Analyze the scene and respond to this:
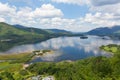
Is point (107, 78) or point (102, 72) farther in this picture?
point (102, 72)

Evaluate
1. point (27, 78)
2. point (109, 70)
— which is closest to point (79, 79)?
point (109, 70)

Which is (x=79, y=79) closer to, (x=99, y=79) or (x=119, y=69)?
(x=99, y=79)

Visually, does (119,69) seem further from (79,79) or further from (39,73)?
(39,73)

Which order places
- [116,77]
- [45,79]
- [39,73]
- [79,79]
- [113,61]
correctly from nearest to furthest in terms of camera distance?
[116,77] < [79,79] < [113,61] < [45,79] < [39,73]

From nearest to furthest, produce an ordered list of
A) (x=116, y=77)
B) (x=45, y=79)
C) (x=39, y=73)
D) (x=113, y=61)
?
(x=116, y=77) < (x=113, y=61) < (x=45, y=79) < (x=39, y=73)

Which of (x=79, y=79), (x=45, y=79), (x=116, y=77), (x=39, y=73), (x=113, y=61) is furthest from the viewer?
(x=39, y=73)

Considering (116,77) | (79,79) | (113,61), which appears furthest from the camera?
(113,61)

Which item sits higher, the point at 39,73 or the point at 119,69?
the point at 119,69

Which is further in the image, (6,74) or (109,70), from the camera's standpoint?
(6,74)

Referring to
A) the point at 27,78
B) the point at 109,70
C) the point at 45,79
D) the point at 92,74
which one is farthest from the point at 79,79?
the point at 27,78
